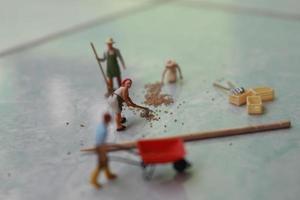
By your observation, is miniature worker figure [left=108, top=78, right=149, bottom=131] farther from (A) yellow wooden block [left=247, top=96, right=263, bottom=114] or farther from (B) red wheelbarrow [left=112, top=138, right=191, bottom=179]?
(A) yellow wooden block [left=247, top=96, right=263, bottom=114]

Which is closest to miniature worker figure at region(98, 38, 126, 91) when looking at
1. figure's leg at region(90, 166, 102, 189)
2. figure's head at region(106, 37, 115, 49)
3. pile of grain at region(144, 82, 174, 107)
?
figure's head at region(106, 37, 115, 49)

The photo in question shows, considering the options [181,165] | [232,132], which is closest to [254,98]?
[232,132]

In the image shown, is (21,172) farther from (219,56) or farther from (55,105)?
(219,56)

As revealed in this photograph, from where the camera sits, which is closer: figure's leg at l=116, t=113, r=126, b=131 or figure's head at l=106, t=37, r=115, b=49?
figure's leg at l=116, t=113, r=126, b=131

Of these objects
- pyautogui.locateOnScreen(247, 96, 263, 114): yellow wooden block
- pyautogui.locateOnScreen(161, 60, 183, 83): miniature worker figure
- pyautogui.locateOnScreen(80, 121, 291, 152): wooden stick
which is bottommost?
pyautogui.locateOnScreen(80, 121, 291, 152): wooden stick

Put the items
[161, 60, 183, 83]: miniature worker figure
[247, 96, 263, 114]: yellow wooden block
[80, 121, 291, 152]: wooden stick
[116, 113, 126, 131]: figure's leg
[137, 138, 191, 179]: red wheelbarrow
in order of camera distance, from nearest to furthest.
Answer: [137, 138, 191, 179]: red wheelbarrow, [80, 121, 291, 152]: wooden stick, [116, 113, 126, 131]: figure's leg, [247, 96, 263, 114]: yellow wooden block, [161, 60, 183, 83]: miniature worker figure

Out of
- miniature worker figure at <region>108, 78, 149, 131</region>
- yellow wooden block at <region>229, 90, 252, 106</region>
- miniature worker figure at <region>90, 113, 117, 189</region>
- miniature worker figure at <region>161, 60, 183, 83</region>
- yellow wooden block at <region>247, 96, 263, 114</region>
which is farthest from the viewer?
miniature worker figure at <region>161, 60, 183, 83</region>

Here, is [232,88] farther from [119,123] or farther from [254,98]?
[119,123]

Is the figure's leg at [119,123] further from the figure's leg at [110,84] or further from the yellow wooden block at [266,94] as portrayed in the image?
the yellow wooden block at [266,94]

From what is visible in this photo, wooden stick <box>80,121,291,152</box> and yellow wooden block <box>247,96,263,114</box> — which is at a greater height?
yellow wooden block <box>247,96,263,114</box>
